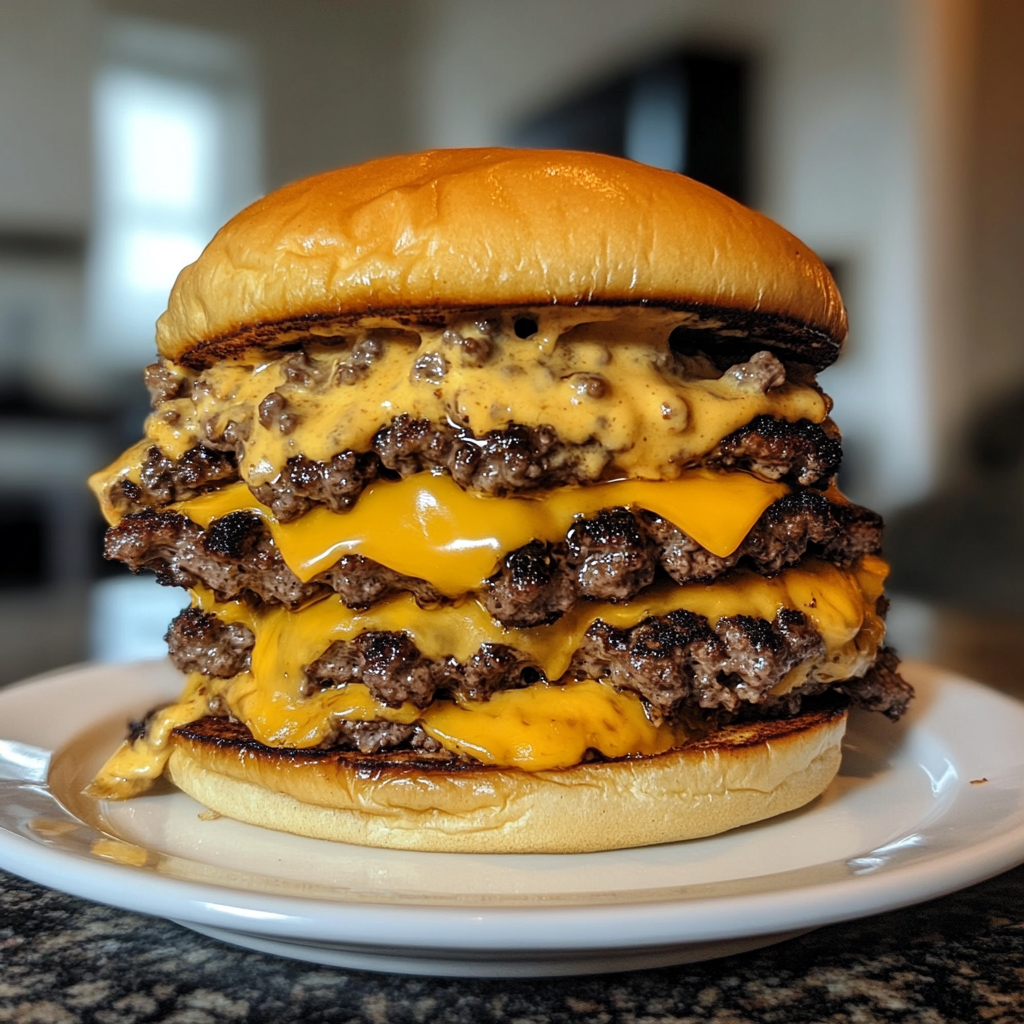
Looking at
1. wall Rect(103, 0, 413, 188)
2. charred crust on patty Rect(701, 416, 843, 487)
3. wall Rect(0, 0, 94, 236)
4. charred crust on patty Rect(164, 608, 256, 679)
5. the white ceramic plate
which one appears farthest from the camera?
wall Rect(103, 0, 413, 188)

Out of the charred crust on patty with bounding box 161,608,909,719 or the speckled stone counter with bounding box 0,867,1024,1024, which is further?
the charred crust on patty with bounding box 161,608,909,719

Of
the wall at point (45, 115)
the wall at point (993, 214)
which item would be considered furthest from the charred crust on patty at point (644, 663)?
the wall at point (45, 115)

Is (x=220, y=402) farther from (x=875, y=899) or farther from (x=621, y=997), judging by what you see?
(x=875, y=899)

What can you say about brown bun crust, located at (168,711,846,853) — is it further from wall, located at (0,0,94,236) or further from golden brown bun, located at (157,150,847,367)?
wall, located at (0,0,94,236)

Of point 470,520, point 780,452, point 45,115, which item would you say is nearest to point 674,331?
point 780,452

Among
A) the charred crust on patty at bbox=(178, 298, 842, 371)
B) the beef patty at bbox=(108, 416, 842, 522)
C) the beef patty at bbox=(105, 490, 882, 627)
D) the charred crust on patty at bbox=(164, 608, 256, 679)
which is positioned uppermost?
the charred crust on patty at bbox=(178, 298, 842, 371)

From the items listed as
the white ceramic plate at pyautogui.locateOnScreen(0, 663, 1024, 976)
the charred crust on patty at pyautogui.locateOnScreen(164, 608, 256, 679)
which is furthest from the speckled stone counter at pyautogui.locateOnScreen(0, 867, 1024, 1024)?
Result: the charred crust on patty at pyautogui.locateOnScreen(164, 608, 256, 679)

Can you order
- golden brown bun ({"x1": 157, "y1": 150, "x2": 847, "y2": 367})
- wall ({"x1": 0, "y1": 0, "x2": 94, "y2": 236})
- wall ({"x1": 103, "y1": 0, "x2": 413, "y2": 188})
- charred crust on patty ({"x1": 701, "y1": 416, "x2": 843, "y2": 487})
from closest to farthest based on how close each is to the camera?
golden brown bun ({"x1": 157, "y1": 150, "x2": 847, "y2": 367})
charred crust on patty ({"x1": 701, "y1": 416, "x2": 843, "y2": 487})
wall ({"x1": 0, "y1": 0, "x2": 94, "y2": 236})
wall ({"x1": 103, "y1": 0, "x2": 413, "y2": 188})
